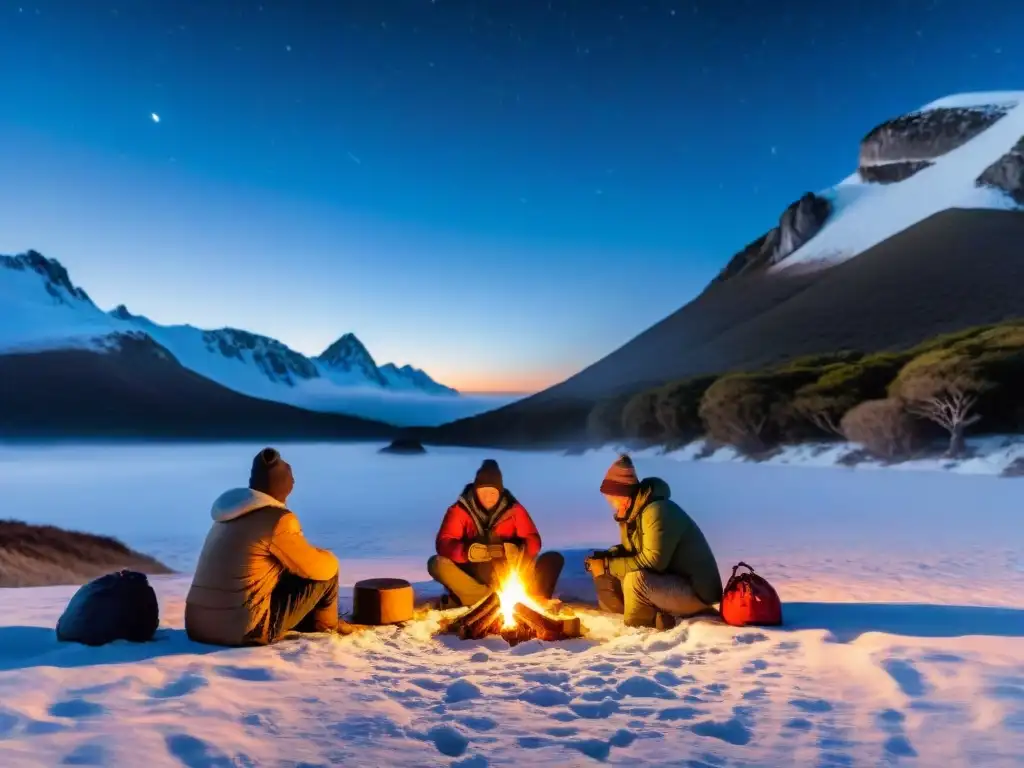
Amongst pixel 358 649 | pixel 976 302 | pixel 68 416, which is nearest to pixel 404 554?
pixel 358 649

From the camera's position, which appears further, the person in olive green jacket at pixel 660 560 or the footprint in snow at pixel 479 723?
the person in olive green jacket at pixel 660 560

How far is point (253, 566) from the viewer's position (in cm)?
515

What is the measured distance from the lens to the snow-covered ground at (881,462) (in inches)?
1085

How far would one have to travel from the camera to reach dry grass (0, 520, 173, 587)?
978 cm

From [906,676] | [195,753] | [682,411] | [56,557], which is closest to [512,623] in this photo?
[906,676]

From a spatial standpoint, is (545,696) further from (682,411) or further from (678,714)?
(682,411)

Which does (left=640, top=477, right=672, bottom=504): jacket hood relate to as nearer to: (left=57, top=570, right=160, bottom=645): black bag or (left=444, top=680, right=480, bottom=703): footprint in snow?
(left=444, top=680, right=480, bottom=703): footprint in snow

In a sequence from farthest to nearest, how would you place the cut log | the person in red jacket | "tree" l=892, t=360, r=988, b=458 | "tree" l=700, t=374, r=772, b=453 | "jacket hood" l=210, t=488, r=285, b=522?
"tree" l=700, t=374, r=772, b=453, "tree" l=892, t=360, r=988, b=458, the person in red jacket, the cut log, "jacket hood" l=210, t=488, r=285, b=522

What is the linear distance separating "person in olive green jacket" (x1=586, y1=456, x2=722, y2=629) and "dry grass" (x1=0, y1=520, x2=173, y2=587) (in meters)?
7.22

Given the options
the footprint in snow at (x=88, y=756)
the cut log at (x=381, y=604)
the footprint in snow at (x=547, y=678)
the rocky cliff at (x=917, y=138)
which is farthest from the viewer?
the rocky cliff at (x=917, y=138)

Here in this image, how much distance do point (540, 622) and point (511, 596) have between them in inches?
24.3

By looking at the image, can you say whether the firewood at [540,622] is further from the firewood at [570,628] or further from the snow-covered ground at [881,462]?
the snow-covered ground at [881,462]

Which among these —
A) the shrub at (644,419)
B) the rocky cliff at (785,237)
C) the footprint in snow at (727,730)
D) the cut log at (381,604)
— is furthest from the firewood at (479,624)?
the rocky cliff at (785,237)

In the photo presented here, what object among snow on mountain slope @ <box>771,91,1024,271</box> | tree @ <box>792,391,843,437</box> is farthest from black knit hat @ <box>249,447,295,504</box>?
snow on mountain slope @ <box>771,91,1024,271</box>
